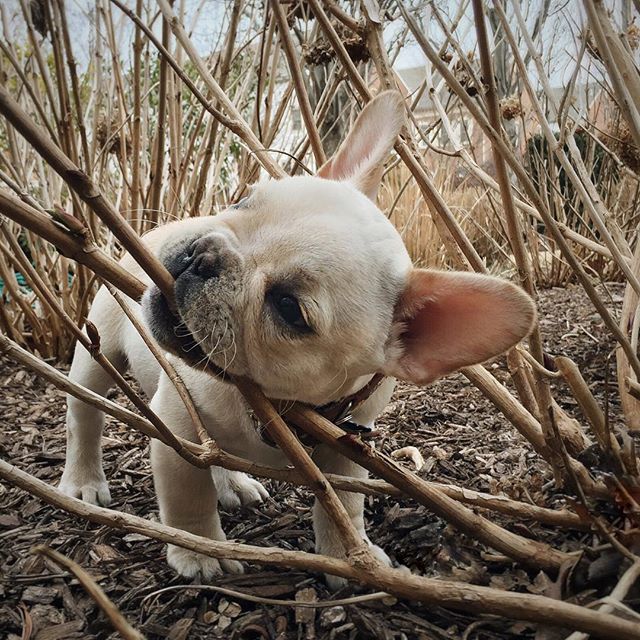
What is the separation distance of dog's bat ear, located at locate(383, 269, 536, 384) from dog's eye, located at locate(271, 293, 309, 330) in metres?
0.36

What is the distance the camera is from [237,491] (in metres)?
2.81

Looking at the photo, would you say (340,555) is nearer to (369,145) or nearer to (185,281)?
(185,281)

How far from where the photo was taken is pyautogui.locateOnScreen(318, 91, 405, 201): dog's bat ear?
2.18 metres

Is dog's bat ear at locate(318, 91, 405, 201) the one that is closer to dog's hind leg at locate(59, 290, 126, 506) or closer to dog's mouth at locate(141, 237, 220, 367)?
dog's mouth at locate(141, 237, 220, 367)

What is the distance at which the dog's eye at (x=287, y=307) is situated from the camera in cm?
176

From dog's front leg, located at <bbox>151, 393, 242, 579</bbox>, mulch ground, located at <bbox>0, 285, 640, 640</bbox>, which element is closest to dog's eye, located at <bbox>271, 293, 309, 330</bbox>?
dog's front leg, located at <bbox>151, 393, 242, 579</bbox>

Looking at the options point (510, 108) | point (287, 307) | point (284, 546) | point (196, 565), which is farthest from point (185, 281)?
point (510, 108)

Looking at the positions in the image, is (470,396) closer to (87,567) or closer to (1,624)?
(87,567)

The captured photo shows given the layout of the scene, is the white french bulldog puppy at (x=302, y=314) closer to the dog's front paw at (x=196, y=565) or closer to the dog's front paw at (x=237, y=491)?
the dog's front paw at (x=196, y=565)

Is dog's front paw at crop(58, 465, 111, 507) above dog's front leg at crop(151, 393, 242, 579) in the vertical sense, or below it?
below

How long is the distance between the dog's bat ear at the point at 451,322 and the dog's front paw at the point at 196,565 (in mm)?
873

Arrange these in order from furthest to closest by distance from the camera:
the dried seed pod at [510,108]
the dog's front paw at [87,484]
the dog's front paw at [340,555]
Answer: the dried seed pod at [510,108] < the dog's front paw at [87,484] < the dog's front paw at [340,555]

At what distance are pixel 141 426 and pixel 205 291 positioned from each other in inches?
15.7

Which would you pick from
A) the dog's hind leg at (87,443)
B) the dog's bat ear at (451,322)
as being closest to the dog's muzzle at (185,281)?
the dog's bat ear at (451,322)
